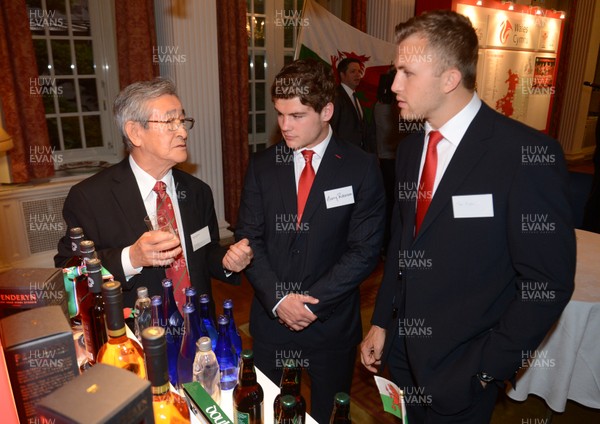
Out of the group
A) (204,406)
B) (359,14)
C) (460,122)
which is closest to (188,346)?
(204,406)

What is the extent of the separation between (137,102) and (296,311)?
1063 mm

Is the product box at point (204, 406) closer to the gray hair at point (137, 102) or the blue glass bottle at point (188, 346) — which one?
the blue glass bottle at point (188, 346)

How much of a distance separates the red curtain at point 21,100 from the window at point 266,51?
2.49 metres

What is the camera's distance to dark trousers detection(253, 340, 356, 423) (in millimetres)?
1858

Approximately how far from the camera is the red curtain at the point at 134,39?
158 inches

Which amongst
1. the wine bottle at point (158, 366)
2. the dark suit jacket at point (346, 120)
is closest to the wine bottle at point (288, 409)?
the wine bottle at point (158, 366)

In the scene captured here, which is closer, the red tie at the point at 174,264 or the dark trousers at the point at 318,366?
the red tie at the point at 174,264

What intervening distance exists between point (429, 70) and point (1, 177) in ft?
13.2

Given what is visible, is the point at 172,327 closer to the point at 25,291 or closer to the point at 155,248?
the point at 155,248

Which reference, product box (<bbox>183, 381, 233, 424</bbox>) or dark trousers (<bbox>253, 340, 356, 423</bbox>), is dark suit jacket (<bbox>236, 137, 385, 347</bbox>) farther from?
product box (<bbox>183, 381, 233, 424</bbox>)

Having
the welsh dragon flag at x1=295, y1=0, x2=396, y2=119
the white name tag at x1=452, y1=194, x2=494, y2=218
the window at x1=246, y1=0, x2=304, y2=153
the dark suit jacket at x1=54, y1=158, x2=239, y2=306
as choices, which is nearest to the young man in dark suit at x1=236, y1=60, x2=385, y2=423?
the dark suit jacket at x1=54, y1=158, x2=239, y2=306

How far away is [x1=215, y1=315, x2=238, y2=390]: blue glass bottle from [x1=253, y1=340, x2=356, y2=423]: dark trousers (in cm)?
67

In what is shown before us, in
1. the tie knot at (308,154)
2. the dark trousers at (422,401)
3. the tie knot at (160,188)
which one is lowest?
the dark trousers at (422,401)

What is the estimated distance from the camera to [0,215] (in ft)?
12.4
